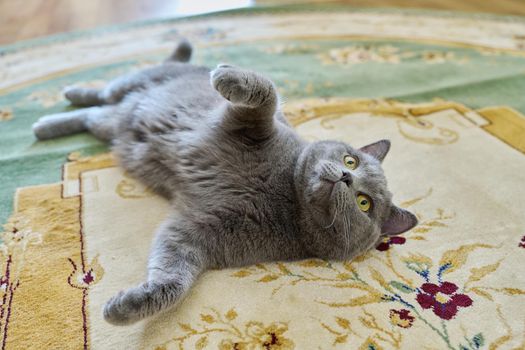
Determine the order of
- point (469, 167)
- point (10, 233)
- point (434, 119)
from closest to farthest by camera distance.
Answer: point (10, 233) < point (469, 167) < point (434, 119)

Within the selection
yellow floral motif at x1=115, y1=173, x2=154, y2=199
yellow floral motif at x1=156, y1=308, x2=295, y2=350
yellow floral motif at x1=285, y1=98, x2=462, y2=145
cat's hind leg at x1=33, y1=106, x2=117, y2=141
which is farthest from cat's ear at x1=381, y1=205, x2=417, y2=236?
cat's hind leg at x1=33, y1=106, x2=117, y2=141

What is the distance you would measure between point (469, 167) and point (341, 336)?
79 cm

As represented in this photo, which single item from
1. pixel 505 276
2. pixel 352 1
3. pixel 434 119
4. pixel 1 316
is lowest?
pixel 1 316

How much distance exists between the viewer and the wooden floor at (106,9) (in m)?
2.46

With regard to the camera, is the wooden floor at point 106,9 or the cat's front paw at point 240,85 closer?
the cat's front paw at point 240,85

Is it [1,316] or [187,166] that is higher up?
[187,166]

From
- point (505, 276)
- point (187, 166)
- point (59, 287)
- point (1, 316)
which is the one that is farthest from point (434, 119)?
point (1, 316)

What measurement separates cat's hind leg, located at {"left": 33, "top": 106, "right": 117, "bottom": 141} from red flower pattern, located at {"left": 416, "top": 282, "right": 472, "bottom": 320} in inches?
41.8

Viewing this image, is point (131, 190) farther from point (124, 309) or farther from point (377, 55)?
point (377, 55)

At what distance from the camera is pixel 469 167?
4.50 feet

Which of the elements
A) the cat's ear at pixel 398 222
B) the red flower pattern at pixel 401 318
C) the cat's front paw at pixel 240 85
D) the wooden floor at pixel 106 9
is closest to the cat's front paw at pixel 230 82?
the cat's front paw at pixel 240 85

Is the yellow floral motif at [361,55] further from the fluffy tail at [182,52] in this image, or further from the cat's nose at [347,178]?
the cat's nose at [347,178]

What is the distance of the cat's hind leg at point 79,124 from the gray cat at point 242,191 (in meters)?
0.21

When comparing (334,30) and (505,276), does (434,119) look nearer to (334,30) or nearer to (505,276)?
(505,276)
